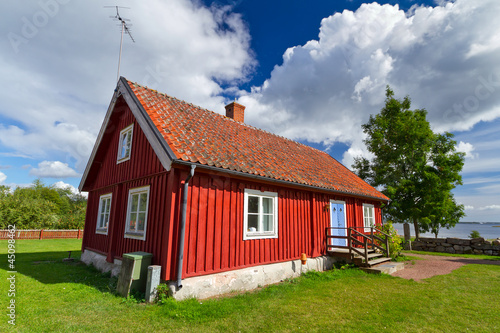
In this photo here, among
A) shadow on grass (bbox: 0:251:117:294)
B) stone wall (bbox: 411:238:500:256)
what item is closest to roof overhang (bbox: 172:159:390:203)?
shadow on grass (bbox: 0:251:117:294)

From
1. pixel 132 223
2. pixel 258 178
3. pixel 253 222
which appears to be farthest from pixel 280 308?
pixel 132 223

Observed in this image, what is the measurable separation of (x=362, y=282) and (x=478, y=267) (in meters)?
7.04

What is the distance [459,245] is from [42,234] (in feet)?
111

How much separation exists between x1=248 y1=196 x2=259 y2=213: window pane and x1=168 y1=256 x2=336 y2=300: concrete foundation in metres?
1.72

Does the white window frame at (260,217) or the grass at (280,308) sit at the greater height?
the white window frame at (260,217)

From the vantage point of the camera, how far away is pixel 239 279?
730 cm

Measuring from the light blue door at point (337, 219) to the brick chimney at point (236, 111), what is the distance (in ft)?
21.5

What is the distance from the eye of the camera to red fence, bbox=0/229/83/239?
21.7 m

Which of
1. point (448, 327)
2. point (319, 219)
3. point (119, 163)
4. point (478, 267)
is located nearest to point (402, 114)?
point (478, 267)

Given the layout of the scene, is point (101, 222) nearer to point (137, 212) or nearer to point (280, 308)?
point (137, 212)

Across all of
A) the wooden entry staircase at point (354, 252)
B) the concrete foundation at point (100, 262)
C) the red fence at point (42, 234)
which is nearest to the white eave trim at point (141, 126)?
the concrete foundation at point (100, 262)

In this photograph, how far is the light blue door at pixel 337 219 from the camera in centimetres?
1142

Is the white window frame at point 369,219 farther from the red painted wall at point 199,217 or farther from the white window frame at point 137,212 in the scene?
the white window frame at point 137,212

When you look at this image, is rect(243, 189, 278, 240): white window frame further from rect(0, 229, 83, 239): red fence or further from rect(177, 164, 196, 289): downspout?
rect(0, 229, 83, 239): red fence
